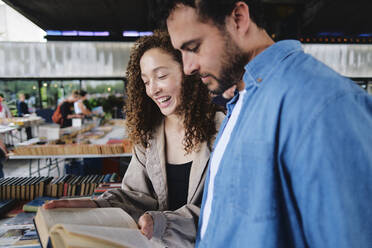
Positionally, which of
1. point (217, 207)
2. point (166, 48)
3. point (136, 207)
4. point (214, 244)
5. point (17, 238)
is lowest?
point (17, 238)

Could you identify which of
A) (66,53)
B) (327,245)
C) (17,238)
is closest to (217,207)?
(327,245)

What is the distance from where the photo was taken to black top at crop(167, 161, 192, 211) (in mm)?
1292

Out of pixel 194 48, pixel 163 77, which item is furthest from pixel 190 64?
pixel 163 77

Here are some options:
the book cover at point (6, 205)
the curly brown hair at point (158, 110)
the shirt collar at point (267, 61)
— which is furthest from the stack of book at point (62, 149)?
the shirt collar at point (267, 61)

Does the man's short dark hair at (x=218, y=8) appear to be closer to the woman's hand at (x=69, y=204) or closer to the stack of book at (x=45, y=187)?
the woman's hand at (x=69, y=204)

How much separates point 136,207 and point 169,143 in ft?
1.24

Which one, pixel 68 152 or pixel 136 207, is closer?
pixel 136 207

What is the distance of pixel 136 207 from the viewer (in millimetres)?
1264

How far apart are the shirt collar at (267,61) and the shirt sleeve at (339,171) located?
8.1 inches

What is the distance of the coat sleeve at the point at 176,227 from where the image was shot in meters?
0.95

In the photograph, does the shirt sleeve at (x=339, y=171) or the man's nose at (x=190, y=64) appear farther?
the man's nose at (x=190, y=64)

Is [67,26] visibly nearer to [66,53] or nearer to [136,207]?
[66,53]

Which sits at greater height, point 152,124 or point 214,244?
point 152,124

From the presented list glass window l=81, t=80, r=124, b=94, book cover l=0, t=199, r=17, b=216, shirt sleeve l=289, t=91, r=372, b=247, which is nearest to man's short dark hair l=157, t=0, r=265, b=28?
shirt sleeve l=289, t=91, r=372, b=247
